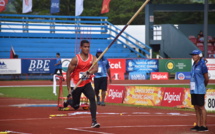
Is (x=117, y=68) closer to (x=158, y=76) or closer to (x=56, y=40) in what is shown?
(x=158, y=76)

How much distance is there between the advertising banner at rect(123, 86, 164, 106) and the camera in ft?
68.2

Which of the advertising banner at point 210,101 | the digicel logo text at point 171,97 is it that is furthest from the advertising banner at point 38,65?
the advertising banner at point 210,101

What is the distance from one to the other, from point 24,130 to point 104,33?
4170cm

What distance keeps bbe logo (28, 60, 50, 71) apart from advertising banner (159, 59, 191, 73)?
905 centimetres

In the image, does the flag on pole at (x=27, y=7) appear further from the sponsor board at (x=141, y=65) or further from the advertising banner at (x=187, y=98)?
the advertising banner at (x=187, y=98)

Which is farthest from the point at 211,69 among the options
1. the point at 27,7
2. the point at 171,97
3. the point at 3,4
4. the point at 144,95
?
the point at 171,97

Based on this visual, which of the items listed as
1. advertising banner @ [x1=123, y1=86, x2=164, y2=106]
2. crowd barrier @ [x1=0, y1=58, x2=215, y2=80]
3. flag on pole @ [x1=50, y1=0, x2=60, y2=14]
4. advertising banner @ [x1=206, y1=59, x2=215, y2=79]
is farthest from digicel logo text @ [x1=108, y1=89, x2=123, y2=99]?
flag on pole @ [x1=50, y1=0, x2=60, y2=14]

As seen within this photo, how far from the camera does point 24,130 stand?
482 inches

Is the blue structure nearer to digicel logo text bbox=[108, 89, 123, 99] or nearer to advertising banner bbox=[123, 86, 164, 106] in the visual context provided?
digicel logo text bbox=[108, 89, 123, 99]

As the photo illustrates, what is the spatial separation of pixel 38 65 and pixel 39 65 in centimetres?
8

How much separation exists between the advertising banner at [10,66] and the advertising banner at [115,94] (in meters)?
18.5

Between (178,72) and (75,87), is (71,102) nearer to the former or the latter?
(75,87)

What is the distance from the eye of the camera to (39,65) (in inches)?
1639

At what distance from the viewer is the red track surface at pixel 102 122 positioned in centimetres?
1222
